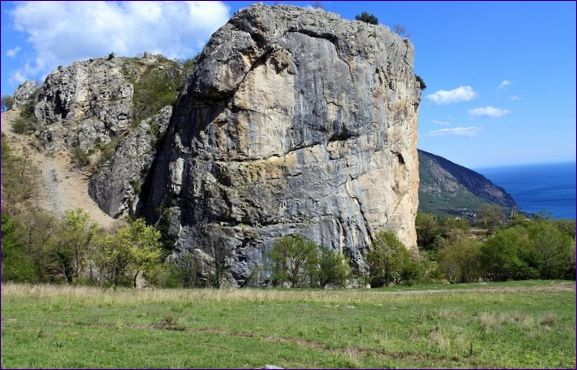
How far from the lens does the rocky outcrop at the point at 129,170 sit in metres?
68.8

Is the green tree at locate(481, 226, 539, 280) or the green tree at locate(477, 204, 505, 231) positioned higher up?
the green tree at locate(477, 204, 505, 231)

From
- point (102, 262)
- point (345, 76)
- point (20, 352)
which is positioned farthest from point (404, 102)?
point (20, 352)

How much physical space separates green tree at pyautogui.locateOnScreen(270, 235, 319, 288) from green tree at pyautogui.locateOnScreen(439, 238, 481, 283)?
18.6 m

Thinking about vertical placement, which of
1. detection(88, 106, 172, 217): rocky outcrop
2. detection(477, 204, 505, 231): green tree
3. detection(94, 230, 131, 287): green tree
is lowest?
detection(94, 230, 131, 287): green tree

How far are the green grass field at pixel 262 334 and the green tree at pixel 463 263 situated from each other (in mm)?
33961

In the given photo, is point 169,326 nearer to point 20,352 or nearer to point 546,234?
point 20,352

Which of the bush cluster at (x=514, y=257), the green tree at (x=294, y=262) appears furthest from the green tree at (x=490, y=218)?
the green tree at (x=294, y=262)

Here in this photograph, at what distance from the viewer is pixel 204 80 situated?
61.8 metres

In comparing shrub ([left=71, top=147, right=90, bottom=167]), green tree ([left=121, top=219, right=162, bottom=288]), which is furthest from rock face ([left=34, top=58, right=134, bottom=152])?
green tree ([left=121, top=219, right=162, bottom=288])

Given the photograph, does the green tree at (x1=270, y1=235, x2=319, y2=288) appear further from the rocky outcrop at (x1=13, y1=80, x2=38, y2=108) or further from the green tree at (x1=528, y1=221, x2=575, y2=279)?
the rocky outcrop at (x1=13, y1=80, x2=38, y2=108)

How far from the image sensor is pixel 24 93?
89062 mm

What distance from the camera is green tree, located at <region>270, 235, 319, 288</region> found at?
51781 mm

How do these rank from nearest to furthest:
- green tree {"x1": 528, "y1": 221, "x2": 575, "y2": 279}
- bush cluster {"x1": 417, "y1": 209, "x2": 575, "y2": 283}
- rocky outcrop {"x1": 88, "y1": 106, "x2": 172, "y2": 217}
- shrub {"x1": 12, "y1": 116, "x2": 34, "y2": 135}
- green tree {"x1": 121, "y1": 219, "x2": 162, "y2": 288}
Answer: green tree {"x1": 121, "y1": 219, "x2": 162, "y2": 288}
green tree {"x1": 528, "y1": 221, "x2": 575, "y2": 279}
bush cluster {"x1": 417, "y1": 209, "x2": 575, "y2": 283}
rocky outcrop {"x1": 88, "y1": 106, "x2": 172, "y2": 217}
shrub {"x1": 12, "y1": 116, "x2": 34, "y2": 135}

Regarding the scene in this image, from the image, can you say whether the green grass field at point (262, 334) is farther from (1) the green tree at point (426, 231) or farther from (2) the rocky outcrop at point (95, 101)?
(1) the green tree at point (426, 231)
